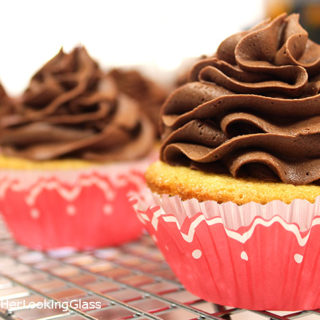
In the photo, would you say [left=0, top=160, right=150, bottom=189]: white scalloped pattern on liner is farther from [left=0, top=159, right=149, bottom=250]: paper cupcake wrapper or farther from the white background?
the white background

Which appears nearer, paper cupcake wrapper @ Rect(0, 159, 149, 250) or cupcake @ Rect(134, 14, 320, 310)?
cupcake @ Rect(134, 14, 320, 310)

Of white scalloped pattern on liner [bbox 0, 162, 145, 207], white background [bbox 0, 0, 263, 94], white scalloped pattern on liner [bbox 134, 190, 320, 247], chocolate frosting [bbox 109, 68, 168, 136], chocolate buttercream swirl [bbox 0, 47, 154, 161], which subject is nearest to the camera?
white scalloped pattern on liner [bbox 134, 190, 320, 247]

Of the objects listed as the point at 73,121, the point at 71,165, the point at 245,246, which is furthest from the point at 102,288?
the point at 73,121

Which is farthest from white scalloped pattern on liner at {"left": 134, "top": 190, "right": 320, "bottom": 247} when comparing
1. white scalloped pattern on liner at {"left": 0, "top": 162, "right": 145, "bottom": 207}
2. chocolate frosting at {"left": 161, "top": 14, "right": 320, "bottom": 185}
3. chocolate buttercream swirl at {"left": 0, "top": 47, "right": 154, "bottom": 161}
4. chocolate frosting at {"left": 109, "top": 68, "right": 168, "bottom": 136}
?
chocolate frosting at {"left": 109, "top": 68, "right": 168, "bottom": 136}

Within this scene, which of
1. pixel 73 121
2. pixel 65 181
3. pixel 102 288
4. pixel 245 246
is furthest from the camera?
pixel 73 121

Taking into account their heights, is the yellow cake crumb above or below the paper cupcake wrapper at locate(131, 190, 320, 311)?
above

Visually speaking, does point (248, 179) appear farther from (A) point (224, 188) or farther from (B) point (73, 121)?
(B) point (73, 121)

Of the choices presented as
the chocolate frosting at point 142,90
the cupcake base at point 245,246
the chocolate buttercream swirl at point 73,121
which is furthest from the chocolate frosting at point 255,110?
the chocolate frosting at point 142,90
